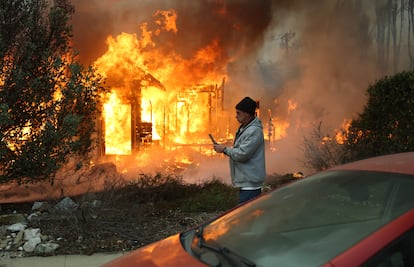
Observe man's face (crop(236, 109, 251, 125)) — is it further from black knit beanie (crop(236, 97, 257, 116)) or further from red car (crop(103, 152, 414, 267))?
red car (crop(103, 152, 414, 267))

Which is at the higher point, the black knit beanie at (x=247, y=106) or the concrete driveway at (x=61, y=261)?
the black knit beanie at (x=247, y=106)

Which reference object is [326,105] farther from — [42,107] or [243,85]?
[42,107]

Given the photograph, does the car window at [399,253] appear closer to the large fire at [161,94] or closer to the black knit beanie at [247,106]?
the black knit beanie at [247,106]

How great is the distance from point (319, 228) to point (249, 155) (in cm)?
211

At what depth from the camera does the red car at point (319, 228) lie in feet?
5.69

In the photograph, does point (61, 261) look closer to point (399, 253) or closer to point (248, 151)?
point (248, 151)

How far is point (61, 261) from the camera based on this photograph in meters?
4.58

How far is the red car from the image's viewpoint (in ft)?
5.69

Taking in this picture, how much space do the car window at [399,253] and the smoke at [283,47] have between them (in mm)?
8163

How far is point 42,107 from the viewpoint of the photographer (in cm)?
557

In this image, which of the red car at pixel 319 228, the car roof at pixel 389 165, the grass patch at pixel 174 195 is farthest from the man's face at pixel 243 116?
the grass patch at pixel 174 195

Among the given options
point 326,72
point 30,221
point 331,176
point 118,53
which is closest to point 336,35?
point 326,72

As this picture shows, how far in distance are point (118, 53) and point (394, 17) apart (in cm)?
627

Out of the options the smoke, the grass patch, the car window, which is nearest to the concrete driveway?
the grass patch
